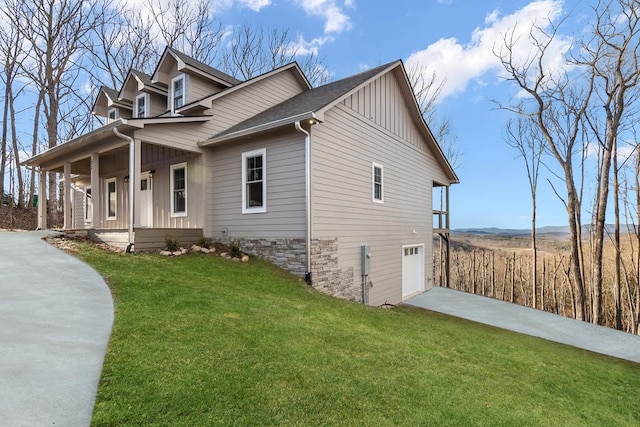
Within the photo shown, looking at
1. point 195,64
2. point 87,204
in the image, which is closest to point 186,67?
point 195,64

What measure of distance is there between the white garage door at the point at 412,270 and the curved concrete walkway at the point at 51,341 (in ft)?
31.8

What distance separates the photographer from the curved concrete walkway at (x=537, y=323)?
8.41m

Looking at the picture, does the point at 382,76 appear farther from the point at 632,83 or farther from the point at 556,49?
the point at 632,83

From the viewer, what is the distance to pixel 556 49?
520 inches

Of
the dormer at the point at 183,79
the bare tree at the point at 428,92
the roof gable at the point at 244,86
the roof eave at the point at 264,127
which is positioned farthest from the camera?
the bare tree at the point at 428,92

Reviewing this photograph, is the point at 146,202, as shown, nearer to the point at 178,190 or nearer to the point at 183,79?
the point at 178,190

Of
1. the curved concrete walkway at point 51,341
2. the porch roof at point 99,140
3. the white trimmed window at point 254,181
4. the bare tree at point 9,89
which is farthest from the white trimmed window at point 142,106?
the bare tree at point 9,89

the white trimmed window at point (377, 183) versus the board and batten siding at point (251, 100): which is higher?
the board and batten siding at point (251, 100)

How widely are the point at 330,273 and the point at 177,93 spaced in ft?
28.0

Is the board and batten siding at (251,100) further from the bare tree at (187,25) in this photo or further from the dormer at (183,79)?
the bare tree at (187,25)

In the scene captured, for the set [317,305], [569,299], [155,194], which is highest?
[155,194]

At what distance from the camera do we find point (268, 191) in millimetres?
9148

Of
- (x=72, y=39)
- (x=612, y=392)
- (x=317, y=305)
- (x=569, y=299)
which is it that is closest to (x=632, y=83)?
(x=569, y=299)

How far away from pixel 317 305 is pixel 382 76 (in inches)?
323
